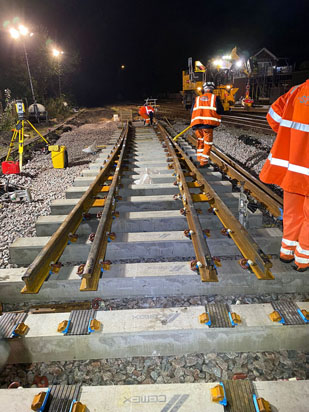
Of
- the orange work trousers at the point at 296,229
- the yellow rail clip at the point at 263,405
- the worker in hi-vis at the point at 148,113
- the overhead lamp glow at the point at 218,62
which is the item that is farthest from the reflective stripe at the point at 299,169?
the overhead lamp glow at the point at 218,62

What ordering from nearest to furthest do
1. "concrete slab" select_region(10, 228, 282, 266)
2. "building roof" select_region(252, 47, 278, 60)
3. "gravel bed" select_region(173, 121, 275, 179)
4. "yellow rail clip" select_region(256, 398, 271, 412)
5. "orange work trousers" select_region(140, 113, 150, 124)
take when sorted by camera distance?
"yellow rail clip" select_region(256, 398, 271, 412), "concrete slab" select_region(10, 228, 282, 266), "gravel bed" select_region(173, 121, 275, 179), "orange work trousers" select_region(140, 113, 150, 124), "building roof" select_region(252, 47, 278, 60)

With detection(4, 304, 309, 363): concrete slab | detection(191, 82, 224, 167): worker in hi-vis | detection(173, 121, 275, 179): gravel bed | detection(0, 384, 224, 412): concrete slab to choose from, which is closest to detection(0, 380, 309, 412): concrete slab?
detection(0, 384, 224, 412): concrete slab

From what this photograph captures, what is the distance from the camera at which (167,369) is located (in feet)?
7.04

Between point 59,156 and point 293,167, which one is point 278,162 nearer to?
point 293,167

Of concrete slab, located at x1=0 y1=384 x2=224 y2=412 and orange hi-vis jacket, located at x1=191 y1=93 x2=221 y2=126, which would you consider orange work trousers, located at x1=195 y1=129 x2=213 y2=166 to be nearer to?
orange hi-vis jacket, located at x1=191 y1=93 x2=221 y2=126

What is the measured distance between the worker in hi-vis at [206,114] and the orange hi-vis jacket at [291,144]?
332 centimetres

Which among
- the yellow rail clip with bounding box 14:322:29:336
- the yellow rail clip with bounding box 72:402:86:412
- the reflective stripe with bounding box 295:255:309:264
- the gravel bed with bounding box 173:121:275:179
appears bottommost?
the yellow rail clip with bounding box 72:402:86:412

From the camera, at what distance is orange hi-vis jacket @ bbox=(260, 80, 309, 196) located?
2514 millimetres

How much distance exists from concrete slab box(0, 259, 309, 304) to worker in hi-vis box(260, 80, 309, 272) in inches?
8.7

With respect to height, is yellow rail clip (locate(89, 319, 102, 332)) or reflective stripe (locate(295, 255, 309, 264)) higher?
reflective stripe (locate(295, 255, 309, 264))

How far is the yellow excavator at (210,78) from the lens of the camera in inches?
747

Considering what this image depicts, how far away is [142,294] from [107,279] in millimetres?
376

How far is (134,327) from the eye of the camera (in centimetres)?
222

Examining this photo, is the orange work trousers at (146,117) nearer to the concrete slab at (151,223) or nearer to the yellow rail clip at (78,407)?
the concrete slab at (151,223)
